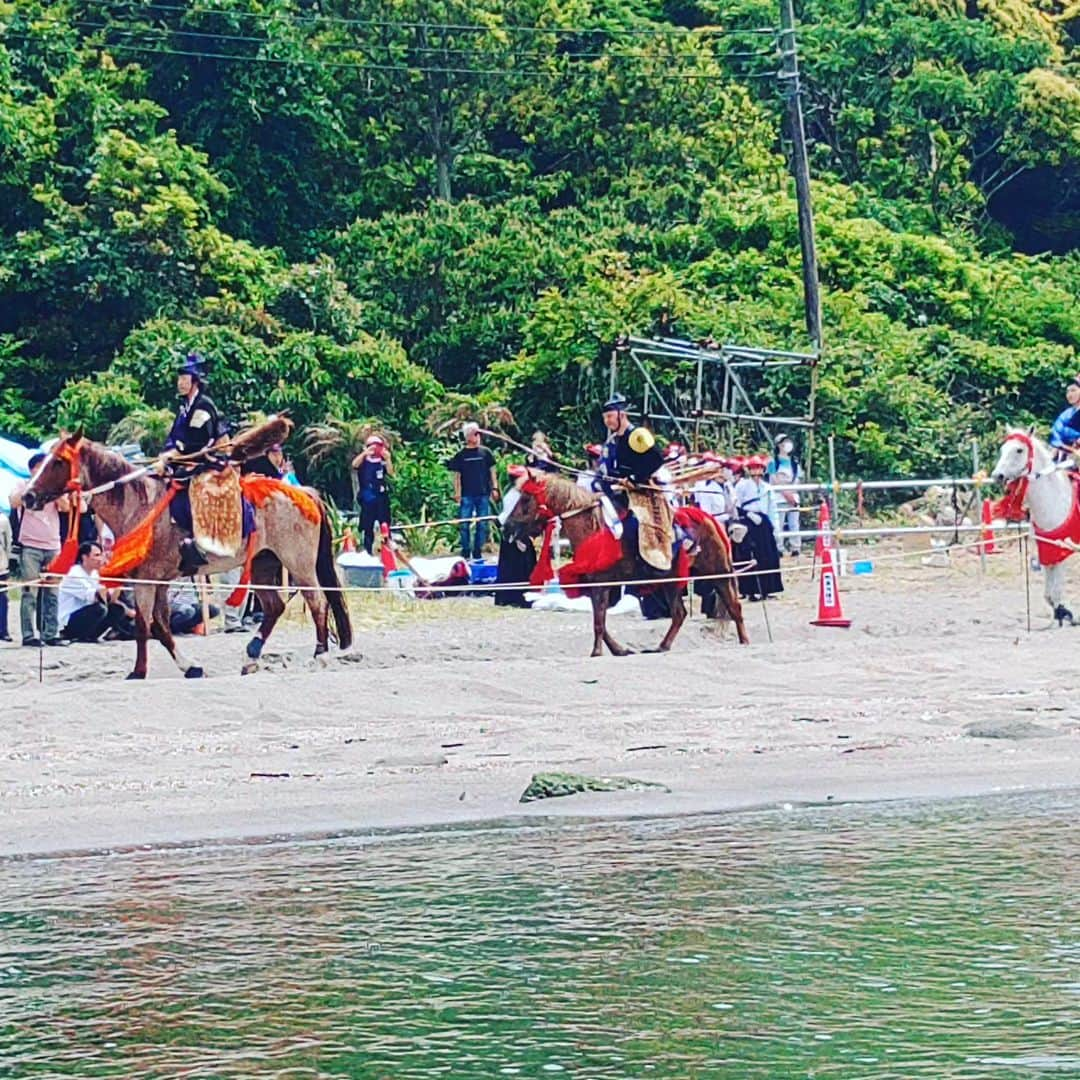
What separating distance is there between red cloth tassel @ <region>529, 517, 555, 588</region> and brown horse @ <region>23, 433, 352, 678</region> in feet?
5.66

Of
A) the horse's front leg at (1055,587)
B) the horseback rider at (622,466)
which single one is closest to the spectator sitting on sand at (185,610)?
the horseback rider at (622,466)

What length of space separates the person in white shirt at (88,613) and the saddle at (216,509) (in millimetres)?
2820

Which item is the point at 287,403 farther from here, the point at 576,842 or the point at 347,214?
the point at 576,842

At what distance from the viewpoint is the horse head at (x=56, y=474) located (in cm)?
1703

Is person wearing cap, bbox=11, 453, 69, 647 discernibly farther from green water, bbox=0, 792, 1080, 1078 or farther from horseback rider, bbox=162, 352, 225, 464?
green water, bbox=0, 792, 1080, 1078

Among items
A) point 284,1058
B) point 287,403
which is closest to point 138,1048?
point 284,1058

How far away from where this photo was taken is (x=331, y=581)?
1870 cm

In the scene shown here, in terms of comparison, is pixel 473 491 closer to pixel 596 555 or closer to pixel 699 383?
pixel 699 383

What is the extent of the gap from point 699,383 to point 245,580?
950 cm

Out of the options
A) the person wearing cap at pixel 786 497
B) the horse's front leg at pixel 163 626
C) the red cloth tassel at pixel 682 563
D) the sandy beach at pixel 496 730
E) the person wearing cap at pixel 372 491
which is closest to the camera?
the sandy beach at pixel 496 730

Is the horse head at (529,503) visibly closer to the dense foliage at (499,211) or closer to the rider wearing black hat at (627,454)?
the rider wearing black hat at (627,454)

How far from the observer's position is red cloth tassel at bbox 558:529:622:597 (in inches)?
721

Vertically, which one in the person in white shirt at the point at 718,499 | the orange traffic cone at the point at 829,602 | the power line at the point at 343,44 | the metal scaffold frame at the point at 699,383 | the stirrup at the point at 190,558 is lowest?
the orange traffic cone at the point at 829,602

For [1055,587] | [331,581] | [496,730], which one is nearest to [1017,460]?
[1055,587]
